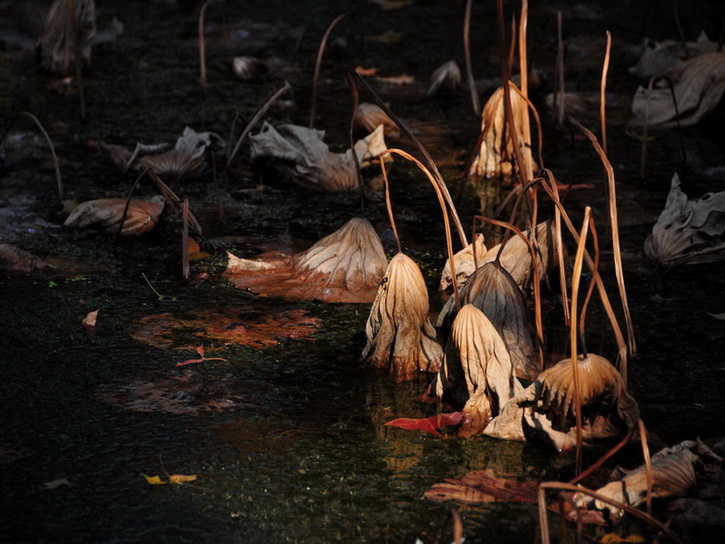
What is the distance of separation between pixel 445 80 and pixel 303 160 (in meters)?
2.09

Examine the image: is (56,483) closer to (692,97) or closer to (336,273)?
(336,273)

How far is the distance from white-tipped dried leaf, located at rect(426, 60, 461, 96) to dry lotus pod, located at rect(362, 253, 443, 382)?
12.4ft

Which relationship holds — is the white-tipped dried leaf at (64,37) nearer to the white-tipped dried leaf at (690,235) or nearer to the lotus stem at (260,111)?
the lotus stem at (260,111)

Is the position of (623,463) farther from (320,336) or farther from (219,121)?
(219,121)

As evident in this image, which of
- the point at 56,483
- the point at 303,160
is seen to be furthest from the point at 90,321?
the point at 303,160

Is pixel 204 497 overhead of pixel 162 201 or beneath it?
beneath

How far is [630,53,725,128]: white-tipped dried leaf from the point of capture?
18.0 feet

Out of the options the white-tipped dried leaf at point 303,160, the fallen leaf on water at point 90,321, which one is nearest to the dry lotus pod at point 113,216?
the white-tipped dried leaf at point 303,160

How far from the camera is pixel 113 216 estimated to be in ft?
12.8

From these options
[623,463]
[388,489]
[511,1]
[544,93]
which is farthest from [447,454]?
[511,1]

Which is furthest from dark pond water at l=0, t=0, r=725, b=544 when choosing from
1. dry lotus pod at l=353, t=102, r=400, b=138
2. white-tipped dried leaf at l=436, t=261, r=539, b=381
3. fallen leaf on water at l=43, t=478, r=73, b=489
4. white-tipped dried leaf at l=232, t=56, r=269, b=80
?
white-tipped dried leaf at l=232, t=56, r=269, b=80

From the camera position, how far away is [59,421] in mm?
2473

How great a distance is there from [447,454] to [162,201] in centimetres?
206

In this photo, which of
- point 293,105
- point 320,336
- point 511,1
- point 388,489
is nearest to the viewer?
point 388,489
